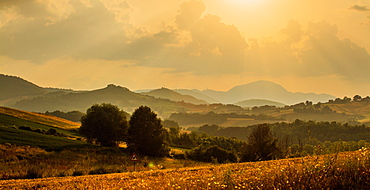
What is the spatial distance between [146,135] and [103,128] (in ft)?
30.3

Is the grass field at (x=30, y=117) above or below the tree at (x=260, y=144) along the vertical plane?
above

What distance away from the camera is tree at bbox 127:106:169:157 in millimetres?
54781

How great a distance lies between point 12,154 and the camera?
32281 millimetres

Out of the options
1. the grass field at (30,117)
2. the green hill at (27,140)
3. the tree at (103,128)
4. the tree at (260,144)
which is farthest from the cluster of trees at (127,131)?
the grass field at (30,117)

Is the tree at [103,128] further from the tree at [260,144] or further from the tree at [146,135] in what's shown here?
the tree at [260,144]

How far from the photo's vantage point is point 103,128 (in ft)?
184

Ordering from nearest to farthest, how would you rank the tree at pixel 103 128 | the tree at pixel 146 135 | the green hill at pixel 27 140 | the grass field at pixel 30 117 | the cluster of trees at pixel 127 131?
the green hill at pixel 27 140, the tree at pixel 146 135, the cluster of trees at pixel 127 131, the tree at pixel 103 128, the grass field at pixel 30 117

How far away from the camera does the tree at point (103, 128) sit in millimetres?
55978

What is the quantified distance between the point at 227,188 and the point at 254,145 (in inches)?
1558

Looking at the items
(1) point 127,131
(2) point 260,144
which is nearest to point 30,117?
(1) point 127,131

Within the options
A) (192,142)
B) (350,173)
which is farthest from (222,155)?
(192,142)

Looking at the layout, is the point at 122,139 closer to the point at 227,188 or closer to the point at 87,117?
the point at 87,117

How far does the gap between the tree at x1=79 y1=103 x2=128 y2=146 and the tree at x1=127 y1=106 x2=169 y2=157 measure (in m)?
2.41

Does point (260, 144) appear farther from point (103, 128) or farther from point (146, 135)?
point (103, 128)
